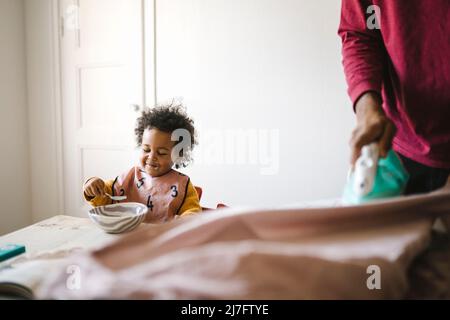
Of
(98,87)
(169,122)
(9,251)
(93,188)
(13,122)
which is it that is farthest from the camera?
(13,122)

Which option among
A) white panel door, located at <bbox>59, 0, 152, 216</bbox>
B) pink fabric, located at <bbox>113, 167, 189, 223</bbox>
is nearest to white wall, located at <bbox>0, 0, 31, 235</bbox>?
white panel door, located at <bbox>59, 0, 152, 216</bbox>

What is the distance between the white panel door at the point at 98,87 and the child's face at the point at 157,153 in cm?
41

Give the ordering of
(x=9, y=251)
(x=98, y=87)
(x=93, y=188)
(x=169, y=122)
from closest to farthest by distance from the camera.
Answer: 1. (x=9, y=251)
2. (x=93, y=188)
3. (x=169, y=122)
4. (x=98, y=87)

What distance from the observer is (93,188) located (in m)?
0.79

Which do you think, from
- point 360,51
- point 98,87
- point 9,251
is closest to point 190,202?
point 9,251

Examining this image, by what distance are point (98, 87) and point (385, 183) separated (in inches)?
48.5

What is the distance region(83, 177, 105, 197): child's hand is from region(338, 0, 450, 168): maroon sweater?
24.1 inches

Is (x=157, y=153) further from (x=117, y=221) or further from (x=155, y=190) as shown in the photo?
(x=117, y=221)

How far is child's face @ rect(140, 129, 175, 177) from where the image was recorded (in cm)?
87

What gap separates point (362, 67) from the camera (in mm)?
487

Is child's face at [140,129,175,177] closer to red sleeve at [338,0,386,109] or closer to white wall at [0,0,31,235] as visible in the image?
red sleeve at [338,0,386,109]

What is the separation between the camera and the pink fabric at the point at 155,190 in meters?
0.82

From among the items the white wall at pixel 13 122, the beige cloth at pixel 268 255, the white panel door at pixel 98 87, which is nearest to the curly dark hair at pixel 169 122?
the white panel door at pixel 98 87
